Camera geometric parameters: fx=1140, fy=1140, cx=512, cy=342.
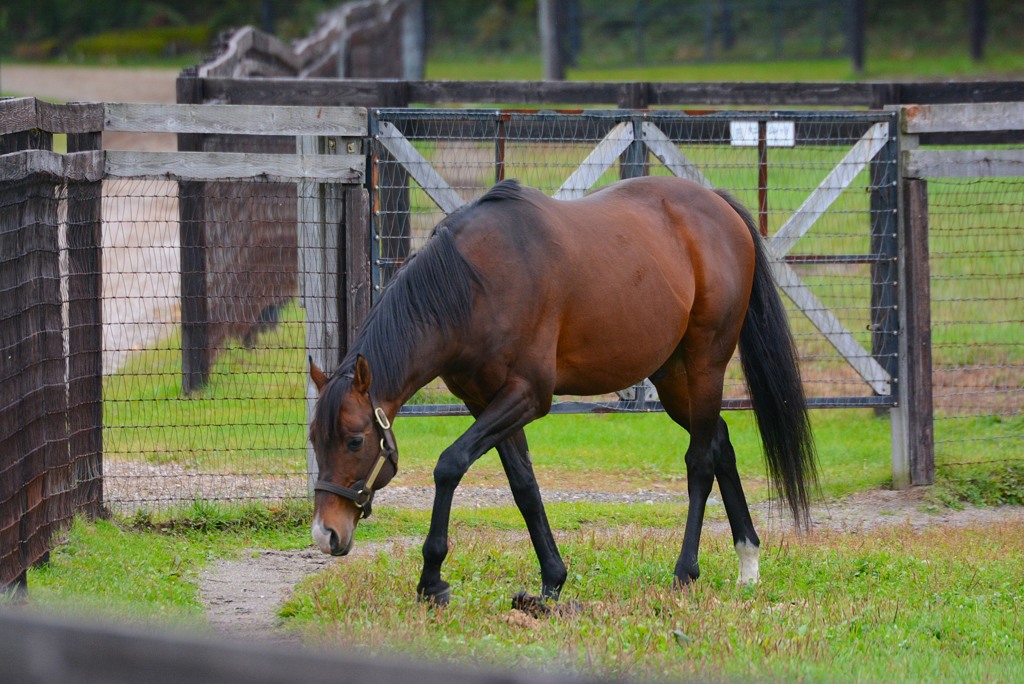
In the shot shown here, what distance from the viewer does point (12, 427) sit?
4.92 meters

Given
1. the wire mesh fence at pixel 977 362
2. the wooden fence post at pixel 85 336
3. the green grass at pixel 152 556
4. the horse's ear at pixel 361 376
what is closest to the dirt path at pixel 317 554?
the green grass at pixel 152 556

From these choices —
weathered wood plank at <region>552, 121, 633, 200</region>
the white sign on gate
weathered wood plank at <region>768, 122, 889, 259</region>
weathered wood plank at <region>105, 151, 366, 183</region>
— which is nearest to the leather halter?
weathered wood plank at <region>105, 151, 366, 183</region>

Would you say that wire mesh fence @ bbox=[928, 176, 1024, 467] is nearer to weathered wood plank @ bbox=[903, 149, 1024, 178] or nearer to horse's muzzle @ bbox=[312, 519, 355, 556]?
weathered wood plank @ bbox=[903, 149, 1024, 178]

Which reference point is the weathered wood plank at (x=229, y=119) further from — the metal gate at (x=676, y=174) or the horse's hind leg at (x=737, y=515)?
the horse's hind leg at (x=737, y=515)

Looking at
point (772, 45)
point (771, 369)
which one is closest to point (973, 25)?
point (772, 45)

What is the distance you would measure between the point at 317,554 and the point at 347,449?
224 centimetres

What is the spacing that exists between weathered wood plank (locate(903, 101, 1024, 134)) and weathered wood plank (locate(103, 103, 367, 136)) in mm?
3882

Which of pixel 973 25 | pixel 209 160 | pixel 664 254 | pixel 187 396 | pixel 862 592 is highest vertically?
pixel 973 25

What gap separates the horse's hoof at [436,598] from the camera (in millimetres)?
4855

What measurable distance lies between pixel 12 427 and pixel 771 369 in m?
3.77

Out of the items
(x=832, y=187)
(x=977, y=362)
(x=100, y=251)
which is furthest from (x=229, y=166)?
(x=977, y=362)

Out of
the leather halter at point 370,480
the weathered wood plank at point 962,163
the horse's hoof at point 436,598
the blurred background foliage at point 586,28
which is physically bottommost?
the horse's hoof at point 436,598

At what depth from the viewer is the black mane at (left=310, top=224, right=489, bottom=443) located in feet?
15.2

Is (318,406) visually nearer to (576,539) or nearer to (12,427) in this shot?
(12,427)
